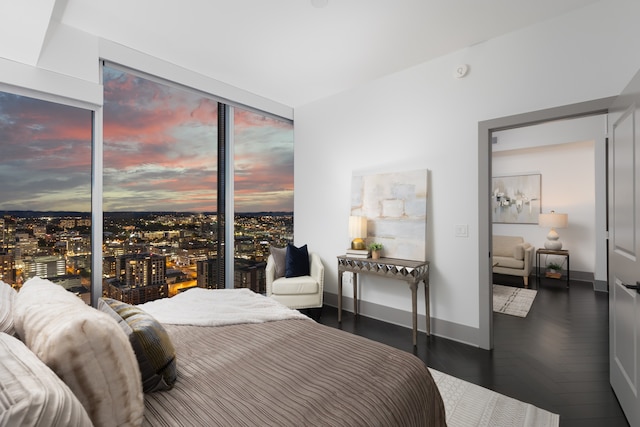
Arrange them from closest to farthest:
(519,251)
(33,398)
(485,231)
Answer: (33,398)
(485,231)
(519,251)

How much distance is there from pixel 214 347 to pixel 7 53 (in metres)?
2.74

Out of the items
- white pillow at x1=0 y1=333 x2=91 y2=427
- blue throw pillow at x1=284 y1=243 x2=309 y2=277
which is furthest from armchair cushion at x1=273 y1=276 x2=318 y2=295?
white pillow at x1=0 y1=333 x2=91 y2=427

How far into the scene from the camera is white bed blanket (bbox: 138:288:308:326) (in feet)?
6.32

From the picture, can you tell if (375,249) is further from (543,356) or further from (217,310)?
(217,310)

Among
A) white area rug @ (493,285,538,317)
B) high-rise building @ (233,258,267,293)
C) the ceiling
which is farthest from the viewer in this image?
high-rise building @ (233,258,267,293)

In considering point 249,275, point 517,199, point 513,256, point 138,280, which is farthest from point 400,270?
point 517,199

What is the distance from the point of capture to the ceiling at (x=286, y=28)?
7.86 feet

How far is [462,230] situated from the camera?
3139 mm

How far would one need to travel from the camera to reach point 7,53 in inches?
93.0

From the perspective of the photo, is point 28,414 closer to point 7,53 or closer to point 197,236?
point 7,53

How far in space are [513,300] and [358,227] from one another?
2.68m

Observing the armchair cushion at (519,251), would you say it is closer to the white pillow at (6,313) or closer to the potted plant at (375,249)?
the potted plant at (375,249)

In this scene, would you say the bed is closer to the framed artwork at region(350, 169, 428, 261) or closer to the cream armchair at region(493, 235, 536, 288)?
the framed artwork at region(350, 169, 428, 261)

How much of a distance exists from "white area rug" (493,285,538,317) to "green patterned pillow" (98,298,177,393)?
13.3 feet
